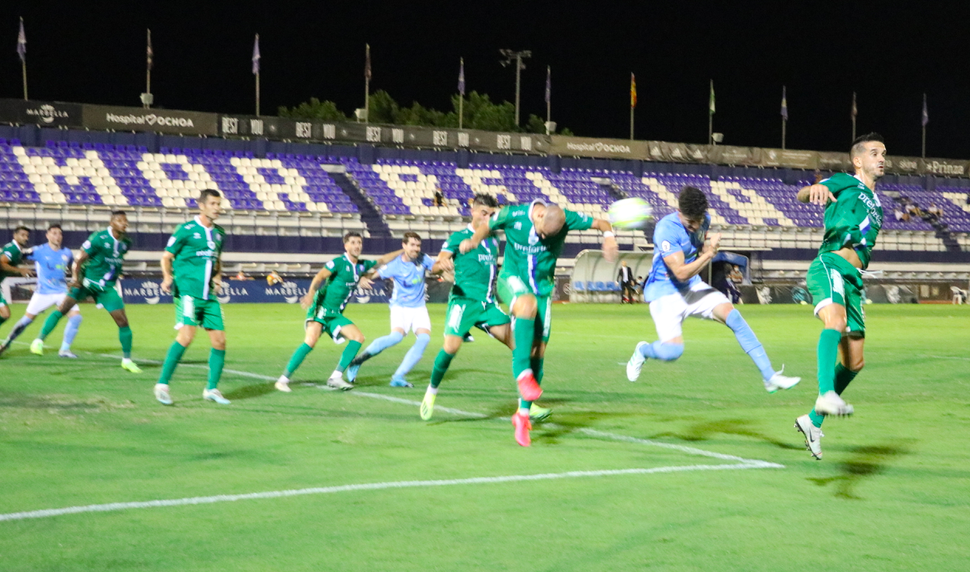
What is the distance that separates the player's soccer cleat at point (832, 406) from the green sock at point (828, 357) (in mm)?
147

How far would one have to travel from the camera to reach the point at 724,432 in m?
8.73

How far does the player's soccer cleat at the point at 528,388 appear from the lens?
791 cm

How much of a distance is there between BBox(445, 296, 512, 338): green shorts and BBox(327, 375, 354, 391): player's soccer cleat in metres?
2.32

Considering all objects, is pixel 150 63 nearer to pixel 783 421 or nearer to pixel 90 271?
pixel 90 271

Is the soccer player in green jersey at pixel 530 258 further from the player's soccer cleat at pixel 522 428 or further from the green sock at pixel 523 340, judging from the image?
the player's soccer cleat at pixel 522 428

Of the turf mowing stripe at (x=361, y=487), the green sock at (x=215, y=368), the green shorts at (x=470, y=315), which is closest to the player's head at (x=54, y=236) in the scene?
the green sock at (x=215, y=368)

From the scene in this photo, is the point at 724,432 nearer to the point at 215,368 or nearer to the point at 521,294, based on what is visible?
the point at 521,294

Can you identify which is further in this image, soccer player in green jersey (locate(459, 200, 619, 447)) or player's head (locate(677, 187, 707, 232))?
player's head (locate(677, 187, 707, 232))

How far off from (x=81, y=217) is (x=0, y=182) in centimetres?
355

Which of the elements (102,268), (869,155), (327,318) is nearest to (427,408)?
(327,318)

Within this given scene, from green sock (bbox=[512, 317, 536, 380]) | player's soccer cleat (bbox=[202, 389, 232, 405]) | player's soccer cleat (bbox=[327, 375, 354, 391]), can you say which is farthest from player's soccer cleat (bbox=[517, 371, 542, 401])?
player's soccer cleat (bbox=[327, 375, 354, 391])

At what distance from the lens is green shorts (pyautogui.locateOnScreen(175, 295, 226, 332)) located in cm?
1044

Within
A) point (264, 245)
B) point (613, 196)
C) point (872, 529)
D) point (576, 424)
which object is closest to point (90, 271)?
point (576, 424)

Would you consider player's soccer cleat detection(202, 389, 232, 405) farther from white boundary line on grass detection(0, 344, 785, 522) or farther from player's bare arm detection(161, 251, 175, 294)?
white boundary line on grass detection(0, 344, 785, 522)
